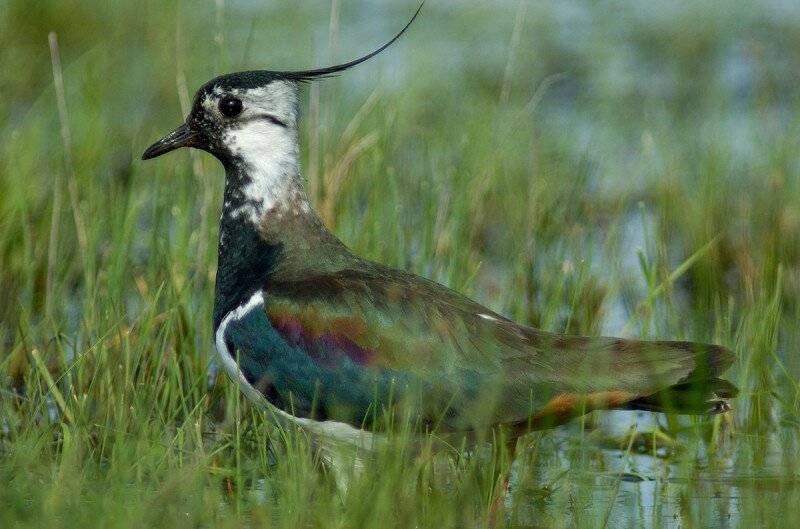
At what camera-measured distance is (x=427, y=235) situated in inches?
216

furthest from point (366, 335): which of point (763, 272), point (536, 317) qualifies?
point (763, 272)

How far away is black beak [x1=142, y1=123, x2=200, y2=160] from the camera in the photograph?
195 inches

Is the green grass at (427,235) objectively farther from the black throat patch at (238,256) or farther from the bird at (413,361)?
the black throat patch at (238,256)

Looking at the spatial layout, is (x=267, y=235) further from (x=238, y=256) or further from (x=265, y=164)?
(x=265, y=164)

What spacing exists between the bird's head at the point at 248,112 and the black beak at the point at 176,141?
0.17 feet

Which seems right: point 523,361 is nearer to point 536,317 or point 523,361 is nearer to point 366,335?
point 366,335

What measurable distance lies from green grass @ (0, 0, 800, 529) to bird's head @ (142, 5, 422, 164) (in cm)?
59

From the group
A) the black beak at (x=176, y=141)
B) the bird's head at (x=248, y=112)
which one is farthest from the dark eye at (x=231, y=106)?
the black beak at (x=176, y=141)

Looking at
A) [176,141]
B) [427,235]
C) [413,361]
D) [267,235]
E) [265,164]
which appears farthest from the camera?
[427,235]

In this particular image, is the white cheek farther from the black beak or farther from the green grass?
the green grass

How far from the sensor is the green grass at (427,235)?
3877mm

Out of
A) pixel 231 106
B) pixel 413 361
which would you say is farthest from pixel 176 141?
pixel 413 361

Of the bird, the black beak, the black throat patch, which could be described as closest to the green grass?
the bird

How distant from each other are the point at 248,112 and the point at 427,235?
1.00m
